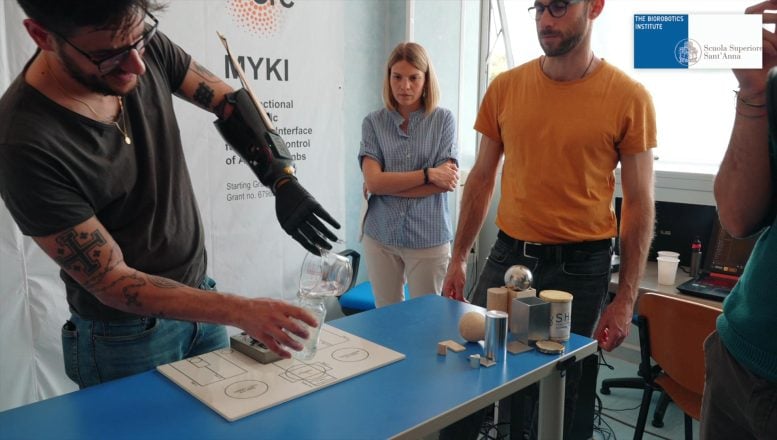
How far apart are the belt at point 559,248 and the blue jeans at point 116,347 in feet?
3.66

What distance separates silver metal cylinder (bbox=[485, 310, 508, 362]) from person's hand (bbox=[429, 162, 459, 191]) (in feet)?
4.10

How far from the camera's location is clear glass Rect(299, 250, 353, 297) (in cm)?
149

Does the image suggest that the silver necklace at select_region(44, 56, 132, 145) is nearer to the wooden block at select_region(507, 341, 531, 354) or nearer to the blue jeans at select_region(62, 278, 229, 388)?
the blue jeans at select_region(62, 278, 229, 388)

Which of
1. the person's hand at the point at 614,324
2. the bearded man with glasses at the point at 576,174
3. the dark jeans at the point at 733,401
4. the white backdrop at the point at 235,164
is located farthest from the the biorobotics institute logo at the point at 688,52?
the white backdrop at the point at 235,164

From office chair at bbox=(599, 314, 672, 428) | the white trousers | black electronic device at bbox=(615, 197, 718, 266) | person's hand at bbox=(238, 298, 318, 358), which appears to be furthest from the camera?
black electronic device at bbox=(615, 197, 718, 266)

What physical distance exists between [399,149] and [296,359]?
4.83 ft

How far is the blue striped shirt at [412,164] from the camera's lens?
8.70 feet

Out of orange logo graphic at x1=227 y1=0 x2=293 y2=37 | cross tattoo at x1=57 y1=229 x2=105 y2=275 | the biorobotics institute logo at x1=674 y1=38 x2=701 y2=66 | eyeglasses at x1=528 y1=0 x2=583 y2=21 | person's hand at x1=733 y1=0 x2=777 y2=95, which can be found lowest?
cross tattoo at x1=57 y1=229 x2=105 y2=275

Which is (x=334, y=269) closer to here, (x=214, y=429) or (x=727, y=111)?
(x=214, y=429)

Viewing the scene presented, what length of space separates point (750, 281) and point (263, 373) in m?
0.99

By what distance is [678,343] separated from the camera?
6.97 ft

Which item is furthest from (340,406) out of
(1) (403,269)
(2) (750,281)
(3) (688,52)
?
(1) (403,269)

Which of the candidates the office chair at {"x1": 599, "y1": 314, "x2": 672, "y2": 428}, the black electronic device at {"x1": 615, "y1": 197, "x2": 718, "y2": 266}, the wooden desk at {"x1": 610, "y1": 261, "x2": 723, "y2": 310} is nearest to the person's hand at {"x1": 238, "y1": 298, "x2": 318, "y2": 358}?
the office chair at {"x1": 599, "y1": 314, "x2": 672, "y2": 428}

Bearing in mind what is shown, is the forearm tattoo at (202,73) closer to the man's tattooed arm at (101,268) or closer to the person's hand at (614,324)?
the man's tattooed arm at (101,268)
